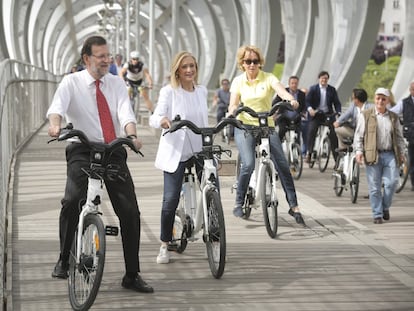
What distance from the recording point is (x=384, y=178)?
33.4 ft

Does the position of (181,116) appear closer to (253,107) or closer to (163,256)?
(163,256)

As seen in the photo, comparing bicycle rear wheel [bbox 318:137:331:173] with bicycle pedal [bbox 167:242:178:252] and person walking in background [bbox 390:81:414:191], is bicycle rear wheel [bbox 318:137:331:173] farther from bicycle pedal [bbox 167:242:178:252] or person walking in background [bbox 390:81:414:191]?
bicycle pedal [bbox 167:242:178:252]

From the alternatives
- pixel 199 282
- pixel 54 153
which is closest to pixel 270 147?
pixel 199 282

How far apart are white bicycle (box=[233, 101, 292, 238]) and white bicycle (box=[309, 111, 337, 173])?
254 inches

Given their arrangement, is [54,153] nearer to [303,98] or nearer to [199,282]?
[303,98]

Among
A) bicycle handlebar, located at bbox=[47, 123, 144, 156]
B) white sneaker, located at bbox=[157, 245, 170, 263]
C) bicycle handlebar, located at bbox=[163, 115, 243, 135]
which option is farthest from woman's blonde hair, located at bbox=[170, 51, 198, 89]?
bicycle handlebar, located at bbox=[47, 123, 144, 156]

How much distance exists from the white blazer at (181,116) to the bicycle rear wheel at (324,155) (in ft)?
27.4

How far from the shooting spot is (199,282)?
6.89 m

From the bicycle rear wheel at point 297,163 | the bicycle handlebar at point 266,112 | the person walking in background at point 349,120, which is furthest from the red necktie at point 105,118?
the bicycle rear wheel at point 297,163

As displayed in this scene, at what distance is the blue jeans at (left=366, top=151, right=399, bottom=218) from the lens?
33.0 ft

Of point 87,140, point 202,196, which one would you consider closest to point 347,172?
point 202,196

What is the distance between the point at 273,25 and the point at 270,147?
20845mm

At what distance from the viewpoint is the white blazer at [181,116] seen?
24.7 ft

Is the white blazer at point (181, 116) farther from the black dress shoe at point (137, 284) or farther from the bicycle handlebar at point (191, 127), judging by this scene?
the black dress shoe at point (137, 284)
